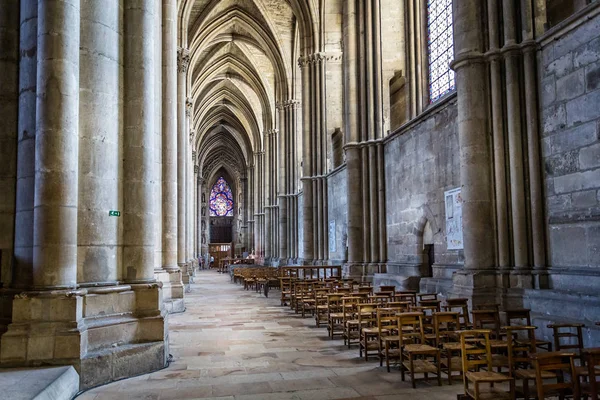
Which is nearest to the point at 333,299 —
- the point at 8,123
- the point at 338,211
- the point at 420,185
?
the point at 420,185

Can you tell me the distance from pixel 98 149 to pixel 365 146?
44.4 ft

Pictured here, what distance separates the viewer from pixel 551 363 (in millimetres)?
4652

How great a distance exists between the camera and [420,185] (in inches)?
625

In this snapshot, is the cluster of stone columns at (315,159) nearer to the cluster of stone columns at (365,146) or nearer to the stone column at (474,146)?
the cluster of stone columns at (365,146)

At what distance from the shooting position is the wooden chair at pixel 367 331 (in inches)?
314

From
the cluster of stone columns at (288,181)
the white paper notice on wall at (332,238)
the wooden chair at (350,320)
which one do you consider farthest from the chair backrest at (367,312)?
the cluster of stone columns at (288,181)

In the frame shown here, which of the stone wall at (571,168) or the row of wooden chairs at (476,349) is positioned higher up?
the stone wall at (571,168)

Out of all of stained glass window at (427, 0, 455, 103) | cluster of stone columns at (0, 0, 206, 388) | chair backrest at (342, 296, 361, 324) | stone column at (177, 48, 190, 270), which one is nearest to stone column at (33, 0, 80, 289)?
cluster of stone columns at (0, 0, 206, 388)

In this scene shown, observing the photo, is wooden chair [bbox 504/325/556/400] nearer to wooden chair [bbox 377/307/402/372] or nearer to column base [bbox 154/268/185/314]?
wooden chair [bbox 377/307/402/372]

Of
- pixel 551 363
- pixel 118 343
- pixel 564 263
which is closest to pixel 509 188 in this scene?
pixel 564 263

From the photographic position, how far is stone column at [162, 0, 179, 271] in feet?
50.1

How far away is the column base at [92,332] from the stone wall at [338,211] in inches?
667

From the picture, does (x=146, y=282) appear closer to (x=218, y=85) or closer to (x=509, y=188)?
(x=509, y=188)

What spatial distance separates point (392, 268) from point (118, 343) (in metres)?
12.6
